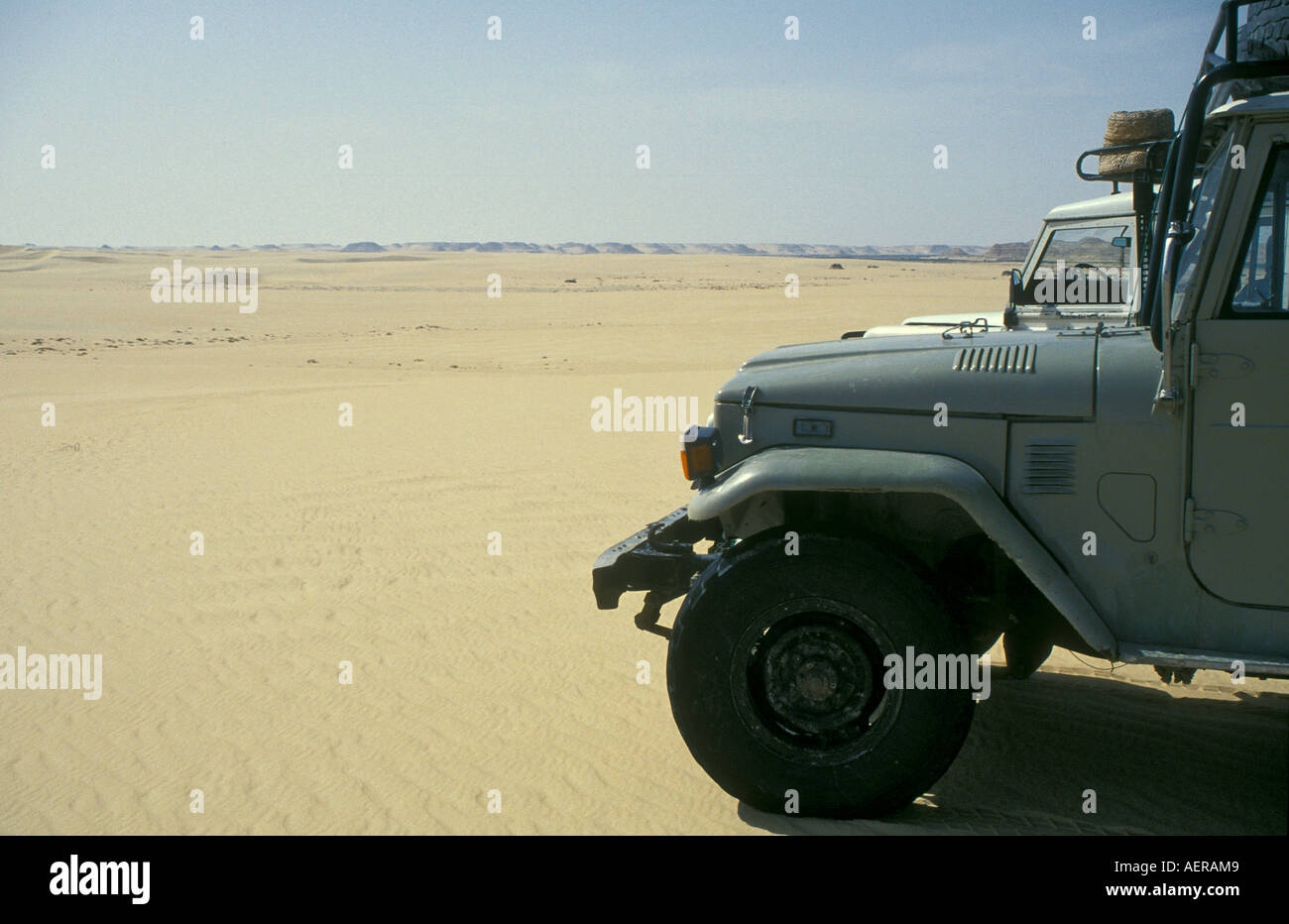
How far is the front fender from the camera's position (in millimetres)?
3441

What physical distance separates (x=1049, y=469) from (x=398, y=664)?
3.47 meters

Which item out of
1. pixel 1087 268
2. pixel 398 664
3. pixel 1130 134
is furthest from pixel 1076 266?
pixel 398 664

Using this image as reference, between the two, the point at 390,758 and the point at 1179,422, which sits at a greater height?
the point at 1179,422

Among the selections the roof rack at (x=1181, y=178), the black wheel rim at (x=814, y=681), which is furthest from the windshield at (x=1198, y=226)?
the black wheel rim at (x=814, y=681)

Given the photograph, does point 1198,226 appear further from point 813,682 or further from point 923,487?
point 813,682

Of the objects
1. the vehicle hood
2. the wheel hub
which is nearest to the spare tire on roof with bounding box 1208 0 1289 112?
the vehicle hood

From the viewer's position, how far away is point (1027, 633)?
3973 millimetres

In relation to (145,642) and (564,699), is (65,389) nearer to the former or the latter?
(145,642)

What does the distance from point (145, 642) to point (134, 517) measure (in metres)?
2.98

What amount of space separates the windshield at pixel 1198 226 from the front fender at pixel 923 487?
31.9 inches

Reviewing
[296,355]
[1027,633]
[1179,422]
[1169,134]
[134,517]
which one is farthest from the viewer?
[296,355]

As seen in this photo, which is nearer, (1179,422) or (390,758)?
(1179,422)

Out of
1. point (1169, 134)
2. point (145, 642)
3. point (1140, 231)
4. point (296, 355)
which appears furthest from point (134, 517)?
point (296, 355)

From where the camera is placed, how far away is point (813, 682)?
12.3 ft
